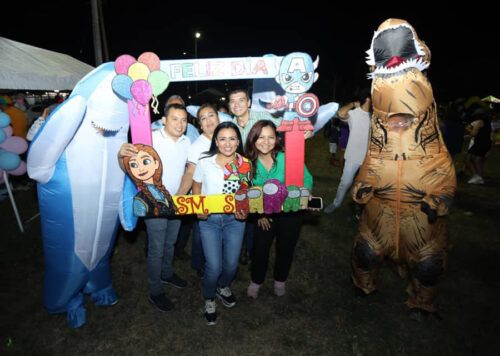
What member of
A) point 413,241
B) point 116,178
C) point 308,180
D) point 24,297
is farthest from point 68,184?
point 413,241

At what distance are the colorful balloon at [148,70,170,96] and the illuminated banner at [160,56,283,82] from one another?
0.16 ft

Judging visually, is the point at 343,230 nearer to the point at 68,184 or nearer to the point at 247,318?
the point at 247,318

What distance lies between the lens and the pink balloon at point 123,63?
1.89m

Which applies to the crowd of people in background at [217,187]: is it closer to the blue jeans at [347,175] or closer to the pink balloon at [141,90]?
the pink balloon at [141,90]

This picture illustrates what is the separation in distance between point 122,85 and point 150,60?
0.74ft

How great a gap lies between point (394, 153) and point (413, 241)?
69 centimetres

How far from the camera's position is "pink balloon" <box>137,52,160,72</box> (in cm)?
186

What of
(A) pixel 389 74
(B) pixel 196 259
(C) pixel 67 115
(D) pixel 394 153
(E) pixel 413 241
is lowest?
(B) pixel 196 259

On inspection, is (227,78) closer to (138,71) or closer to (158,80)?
(158,80)

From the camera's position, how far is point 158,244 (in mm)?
2465

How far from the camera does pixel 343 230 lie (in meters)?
4.35

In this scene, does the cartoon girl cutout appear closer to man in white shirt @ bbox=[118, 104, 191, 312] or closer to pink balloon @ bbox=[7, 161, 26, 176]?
man in white shirt @ bbox=[118, 104, 191, 312]

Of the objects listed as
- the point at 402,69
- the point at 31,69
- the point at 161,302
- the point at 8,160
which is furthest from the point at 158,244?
the point at 31,69

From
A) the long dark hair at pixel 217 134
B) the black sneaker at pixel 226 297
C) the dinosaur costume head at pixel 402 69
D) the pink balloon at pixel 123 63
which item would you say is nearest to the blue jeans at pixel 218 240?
the black sneaker at pixel 226 297
